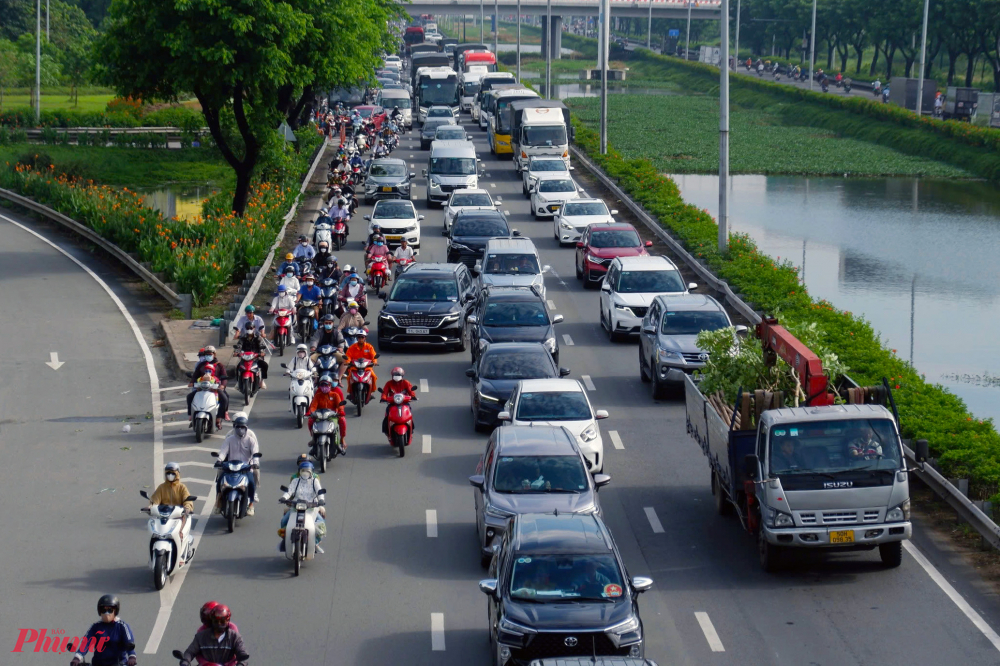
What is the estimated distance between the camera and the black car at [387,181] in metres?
47.4

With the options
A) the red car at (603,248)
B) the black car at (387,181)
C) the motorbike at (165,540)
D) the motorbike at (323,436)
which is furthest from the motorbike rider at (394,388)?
the black car at (387,181)

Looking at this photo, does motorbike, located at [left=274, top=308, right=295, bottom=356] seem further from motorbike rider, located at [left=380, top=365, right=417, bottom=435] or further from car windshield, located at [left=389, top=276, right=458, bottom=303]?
motorbike rider, located at [left=380, top=365, right=417, bottom=435]

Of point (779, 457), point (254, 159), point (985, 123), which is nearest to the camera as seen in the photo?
point (779, 457)

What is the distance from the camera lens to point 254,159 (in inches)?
1767

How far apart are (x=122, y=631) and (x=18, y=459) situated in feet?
35.0

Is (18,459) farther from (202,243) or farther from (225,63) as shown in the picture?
(225,63)

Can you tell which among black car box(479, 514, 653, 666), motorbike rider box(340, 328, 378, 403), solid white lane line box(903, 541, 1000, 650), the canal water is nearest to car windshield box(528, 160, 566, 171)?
the canal water

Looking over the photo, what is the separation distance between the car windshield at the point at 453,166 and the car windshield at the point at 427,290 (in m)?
19.5

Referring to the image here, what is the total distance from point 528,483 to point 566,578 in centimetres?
359

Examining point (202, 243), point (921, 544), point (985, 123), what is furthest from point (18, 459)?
point (985, 123)

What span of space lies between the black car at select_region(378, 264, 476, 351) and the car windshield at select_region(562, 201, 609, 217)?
13.2 meters

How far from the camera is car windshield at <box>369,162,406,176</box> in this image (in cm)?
4812

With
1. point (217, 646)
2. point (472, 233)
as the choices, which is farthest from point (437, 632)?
point (472, 233)

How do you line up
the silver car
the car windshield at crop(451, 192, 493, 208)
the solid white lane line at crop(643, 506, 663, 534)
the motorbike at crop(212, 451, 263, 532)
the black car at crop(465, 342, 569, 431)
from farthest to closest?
1. the car windshield at crop(451, 192, 493, 208)
2. the black car at crop(465, 342, 569, 431)
3. the solid white lane line at crop(643, 506, 663, 534)
4. the motorbike at crop(212, 451, 263, 532)
5. the silver car
